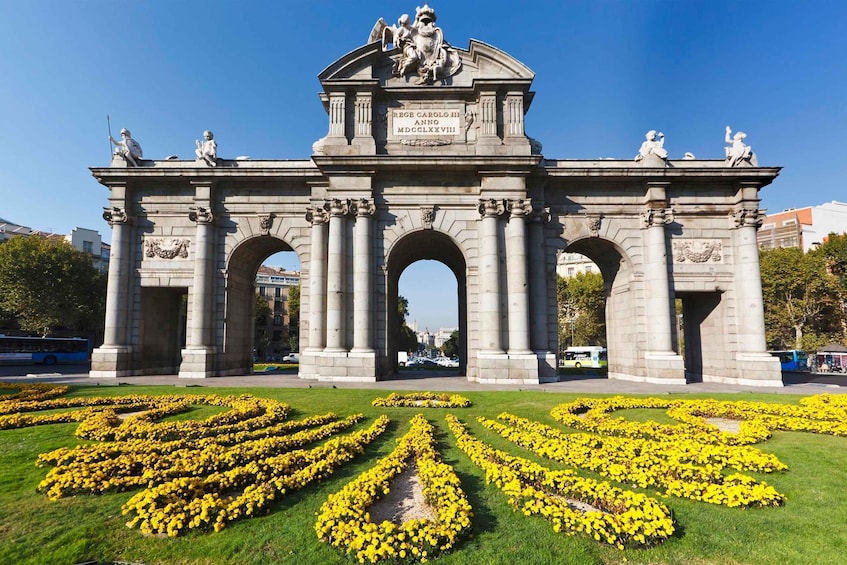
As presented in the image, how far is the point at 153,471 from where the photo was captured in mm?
7906

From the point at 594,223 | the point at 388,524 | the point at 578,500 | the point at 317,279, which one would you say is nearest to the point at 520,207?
the point at 594,223

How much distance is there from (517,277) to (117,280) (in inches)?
951

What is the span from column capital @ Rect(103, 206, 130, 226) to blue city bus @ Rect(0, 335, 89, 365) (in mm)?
26706

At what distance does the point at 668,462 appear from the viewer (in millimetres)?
8508

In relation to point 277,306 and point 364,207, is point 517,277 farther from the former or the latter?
point 277,306

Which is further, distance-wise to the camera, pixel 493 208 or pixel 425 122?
pixel 425 122

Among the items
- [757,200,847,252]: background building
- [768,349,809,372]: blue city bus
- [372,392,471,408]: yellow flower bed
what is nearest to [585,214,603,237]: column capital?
[372,392,471,408]: yellow flower bed

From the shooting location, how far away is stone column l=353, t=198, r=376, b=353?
23969mm

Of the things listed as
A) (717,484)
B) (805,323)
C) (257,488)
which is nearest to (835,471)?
(717,484)

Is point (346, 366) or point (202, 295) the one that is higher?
point (202, 295)

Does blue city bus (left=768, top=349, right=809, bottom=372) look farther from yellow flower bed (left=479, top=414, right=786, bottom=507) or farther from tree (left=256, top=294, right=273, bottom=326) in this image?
tree (left=256, top=294, right=273, bottom=326)

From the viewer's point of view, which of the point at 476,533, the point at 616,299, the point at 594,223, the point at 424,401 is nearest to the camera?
the point at 476,533

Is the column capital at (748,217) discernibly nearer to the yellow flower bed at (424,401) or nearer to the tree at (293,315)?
the yellow flower bed at (424,401)

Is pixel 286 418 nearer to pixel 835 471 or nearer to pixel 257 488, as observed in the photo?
pixel 257 488
